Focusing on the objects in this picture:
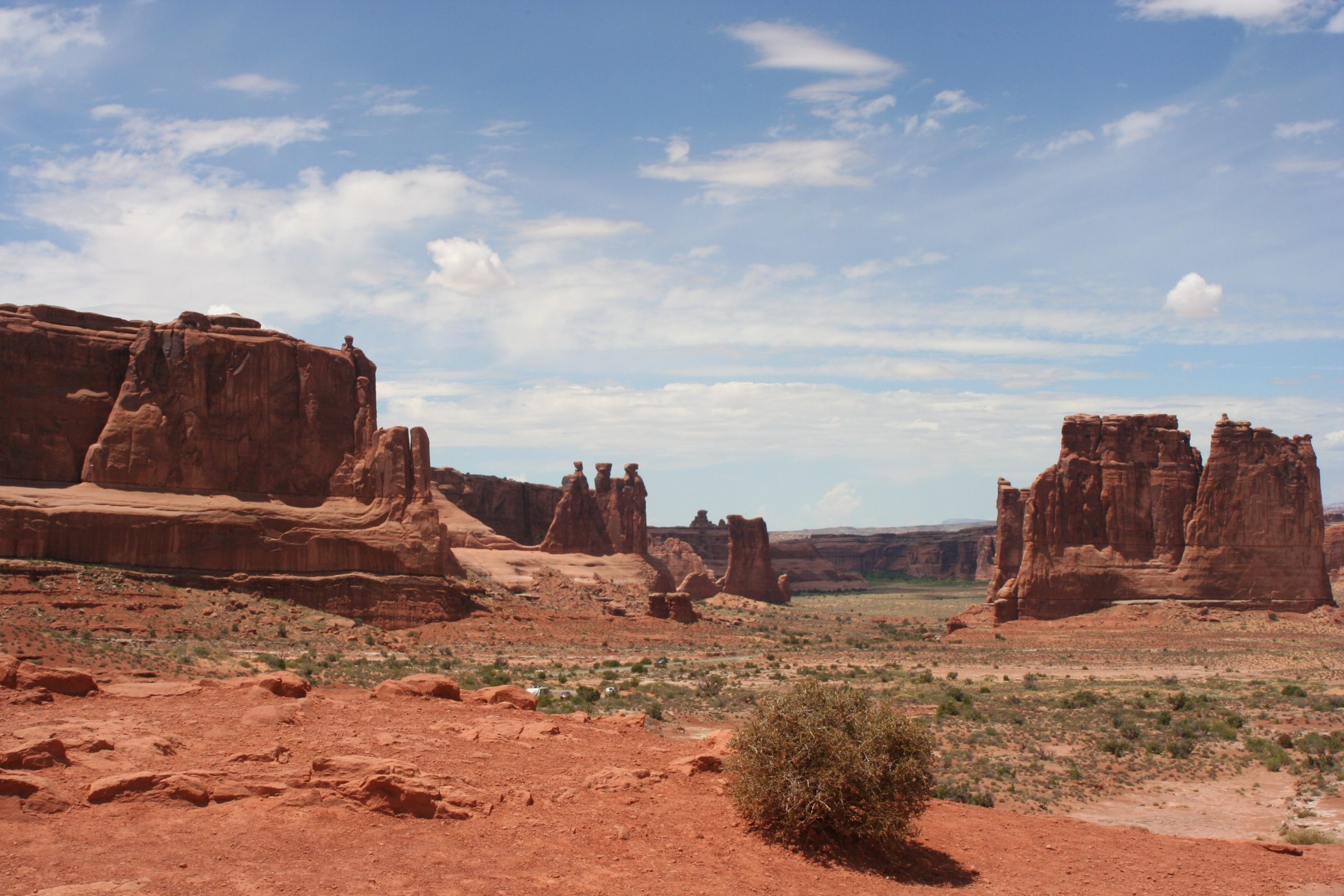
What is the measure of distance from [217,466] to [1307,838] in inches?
1542

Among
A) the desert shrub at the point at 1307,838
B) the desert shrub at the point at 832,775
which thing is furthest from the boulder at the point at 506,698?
the desert shrub at the point at 1307,838

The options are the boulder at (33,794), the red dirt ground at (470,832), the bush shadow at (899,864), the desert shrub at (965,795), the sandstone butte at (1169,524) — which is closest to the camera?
→ the red dirt ground at (470,832)

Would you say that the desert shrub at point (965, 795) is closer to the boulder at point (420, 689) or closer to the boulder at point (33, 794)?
the boulder at point (420, 689)

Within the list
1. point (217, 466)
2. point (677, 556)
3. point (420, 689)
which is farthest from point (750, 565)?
point (420, 689)

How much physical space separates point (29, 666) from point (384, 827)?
21.8 ft

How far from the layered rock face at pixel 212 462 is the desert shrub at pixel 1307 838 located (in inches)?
1297

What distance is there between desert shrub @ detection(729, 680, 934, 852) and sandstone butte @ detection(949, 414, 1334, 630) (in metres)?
46.2

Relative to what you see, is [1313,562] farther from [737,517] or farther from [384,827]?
[384,827]

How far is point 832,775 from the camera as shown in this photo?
1149 cm

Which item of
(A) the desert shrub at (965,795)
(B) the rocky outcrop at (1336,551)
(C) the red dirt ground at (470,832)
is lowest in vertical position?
(A) the desert shrub at (965,795)

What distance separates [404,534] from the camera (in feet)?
145

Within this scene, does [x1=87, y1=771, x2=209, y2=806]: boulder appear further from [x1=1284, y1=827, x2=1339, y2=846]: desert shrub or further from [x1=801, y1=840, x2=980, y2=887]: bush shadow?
[x1=1284, y1=827, x2=1339, y2=846]: desert shrub

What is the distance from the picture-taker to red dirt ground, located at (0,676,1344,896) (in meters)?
9.28

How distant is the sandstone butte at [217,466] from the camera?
3916 cm
